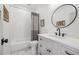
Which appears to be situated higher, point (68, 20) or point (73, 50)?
point (68, 20)

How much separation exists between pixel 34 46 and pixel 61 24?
122cm

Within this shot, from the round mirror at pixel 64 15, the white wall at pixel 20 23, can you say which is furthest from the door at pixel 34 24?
the round mirror at pixel 64 15

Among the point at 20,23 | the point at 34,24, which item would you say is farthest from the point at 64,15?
the point at 20,23

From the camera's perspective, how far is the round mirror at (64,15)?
1700 millimetres

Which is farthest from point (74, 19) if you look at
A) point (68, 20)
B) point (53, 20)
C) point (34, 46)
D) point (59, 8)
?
point (34, 46)

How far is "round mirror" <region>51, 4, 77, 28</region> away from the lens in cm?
170

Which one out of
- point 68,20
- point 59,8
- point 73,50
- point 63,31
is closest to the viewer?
point 73,50

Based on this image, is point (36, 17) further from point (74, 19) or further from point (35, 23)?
point (74, 19)

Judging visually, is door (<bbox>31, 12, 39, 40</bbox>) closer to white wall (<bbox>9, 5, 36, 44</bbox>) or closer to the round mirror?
white wall (<bbox>9, 5, 36, 44</bbox>)

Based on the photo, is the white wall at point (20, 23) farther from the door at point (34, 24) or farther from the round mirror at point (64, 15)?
the round mirror at point (64, 15)

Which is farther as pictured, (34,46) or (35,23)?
(35,23)

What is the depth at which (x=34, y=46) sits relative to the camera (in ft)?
8.50

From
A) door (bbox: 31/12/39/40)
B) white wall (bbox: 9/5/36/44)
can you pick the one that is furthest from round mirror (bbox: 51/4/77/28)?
white wall (bbox: 9/5/36/44)

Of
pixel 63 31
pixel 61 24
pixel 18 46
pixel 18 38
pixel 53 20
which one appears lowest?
pixel 18 46
